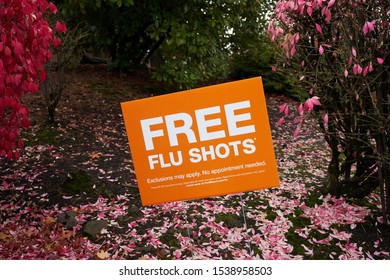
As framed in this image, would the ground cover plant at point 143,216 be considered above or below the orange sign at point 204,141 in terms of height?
below

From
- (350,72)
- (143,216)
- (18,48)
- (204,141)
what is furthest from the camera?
(143,216)

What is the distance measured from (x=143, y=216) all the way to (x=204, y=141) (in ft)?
5.74

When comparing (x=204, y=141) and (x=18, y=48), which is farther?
(x=18, y=48)

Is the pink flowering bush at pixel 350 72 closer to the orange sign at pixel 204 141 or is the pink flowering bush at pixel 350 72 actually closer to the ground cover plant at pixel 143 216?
the ground cover plant at pixel 143 216

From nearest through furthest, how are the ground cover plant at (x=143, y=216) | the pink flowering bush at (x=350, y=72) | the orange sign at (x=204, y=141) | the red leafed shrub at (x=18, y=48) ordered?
the orange sign at (x=204, y=141) < the red leafed shrub at (x=18, y=48) < the pink flowering bush at (x=350, y=72) < the ground cover plant at (x=143, y=216)

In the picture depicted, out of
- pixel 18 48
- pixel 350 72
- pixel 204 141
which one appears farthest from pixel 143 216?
pixel 350 72

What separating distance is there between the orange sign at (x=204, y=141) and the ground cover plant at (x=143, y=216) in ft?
1.20

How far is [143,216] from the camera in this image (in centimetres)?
421

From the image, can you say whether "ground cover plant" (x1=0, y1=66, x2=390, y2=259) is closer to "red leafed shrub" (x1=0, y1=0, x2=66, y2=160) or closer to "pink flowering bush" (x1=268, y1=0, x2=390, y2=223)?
"pink flowering bush" (x1=268, y1=0, x2=390, y2=223)

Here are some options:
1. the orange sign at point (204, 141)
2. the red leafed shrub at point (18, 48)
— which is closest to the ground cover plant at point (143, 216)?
the orange sign at point (204, 141)

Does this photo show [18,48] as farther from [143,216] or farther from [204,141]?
[143,216]

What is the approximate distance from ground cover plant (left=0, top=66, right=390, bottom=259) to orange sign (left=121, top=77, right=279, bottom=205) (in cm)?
36

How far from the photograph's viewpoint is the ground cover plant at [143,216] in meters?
3.69

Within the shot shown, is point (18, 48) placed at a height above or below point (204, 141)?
above
